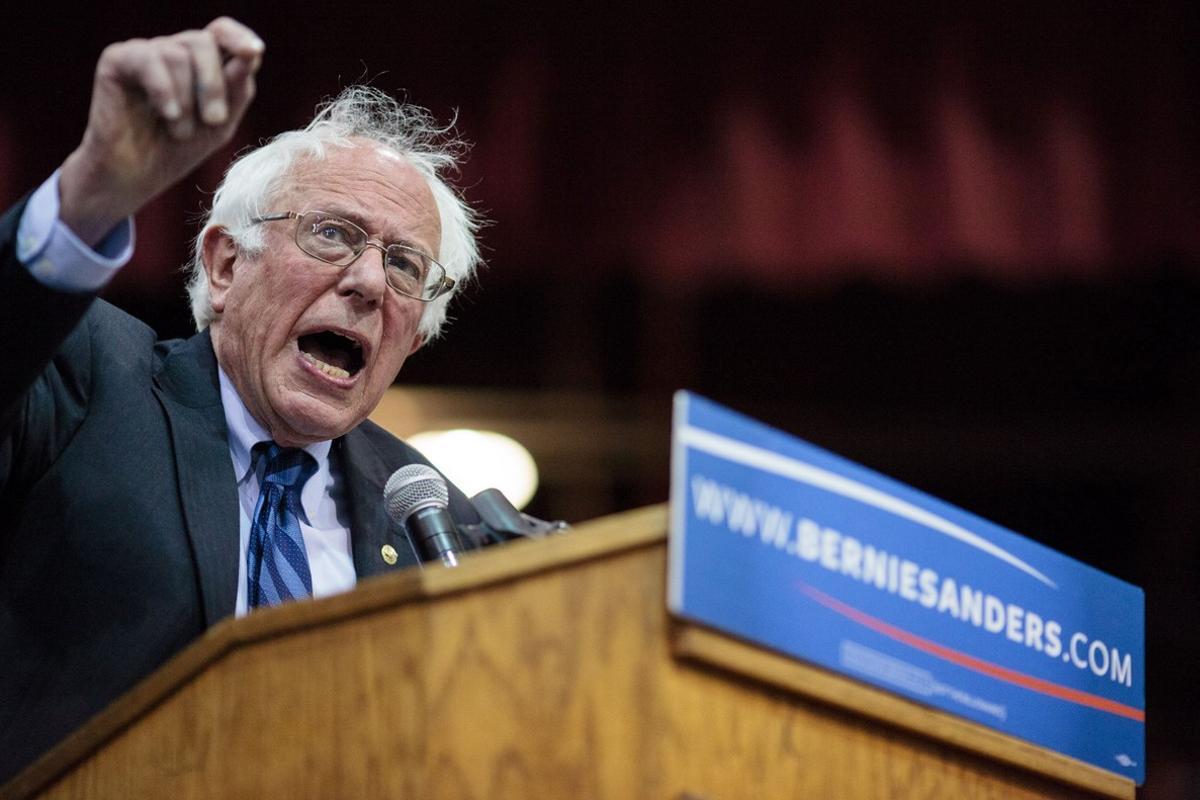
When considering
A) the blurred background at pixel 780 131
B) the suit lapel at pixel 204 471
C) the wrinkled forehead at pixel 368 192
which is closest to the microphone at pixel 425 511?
the suit lapel at pixel 204 471

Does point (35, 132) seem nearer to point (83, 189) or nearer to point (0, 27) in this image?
point (0, 27)

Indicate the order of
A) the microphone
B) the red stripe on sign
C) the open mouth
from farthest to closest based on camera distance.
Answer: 1. the open mouth
2. the microphone
3. the red stripe on sign

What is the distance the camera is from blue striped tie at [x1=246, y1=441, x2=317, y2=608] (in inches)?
64.7

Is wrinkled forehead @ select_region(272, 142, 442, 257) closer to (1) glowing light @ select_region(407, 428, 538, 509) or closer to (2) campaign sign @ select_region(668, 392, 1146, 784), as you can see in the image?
(2) campaign sign @ select_region(668, 392, 1146, 784)

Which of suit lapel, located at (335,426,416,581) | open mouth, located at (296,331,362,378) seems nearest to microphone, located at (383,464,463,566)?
suit lapel, located at (335,426,416,581)

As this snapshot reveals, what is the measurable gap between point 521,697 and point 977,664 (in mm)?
411

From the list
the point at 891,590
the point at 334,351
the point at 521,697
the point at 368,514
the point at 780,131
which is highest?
the point at 780,131

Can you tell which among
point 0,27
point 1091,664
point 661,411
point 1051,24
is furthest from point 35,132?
point 1091,664

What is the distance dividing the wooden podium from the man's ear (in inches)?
35.7

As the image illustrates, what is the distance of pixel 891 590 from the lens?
117 centimetres

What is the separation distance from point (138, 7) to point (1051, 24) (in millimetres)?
2299

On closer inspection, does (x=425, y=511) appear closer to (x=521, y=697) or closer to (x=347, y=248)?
(x=521, y=697)

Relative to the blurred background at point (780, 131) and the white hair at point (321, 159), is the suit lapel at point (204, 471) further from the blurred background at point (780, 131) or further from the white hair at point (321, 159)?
the blurred background at point (780, 131)

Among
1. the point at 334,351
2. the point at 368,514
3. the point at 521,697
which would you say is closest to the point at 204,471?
the point at 368,514
